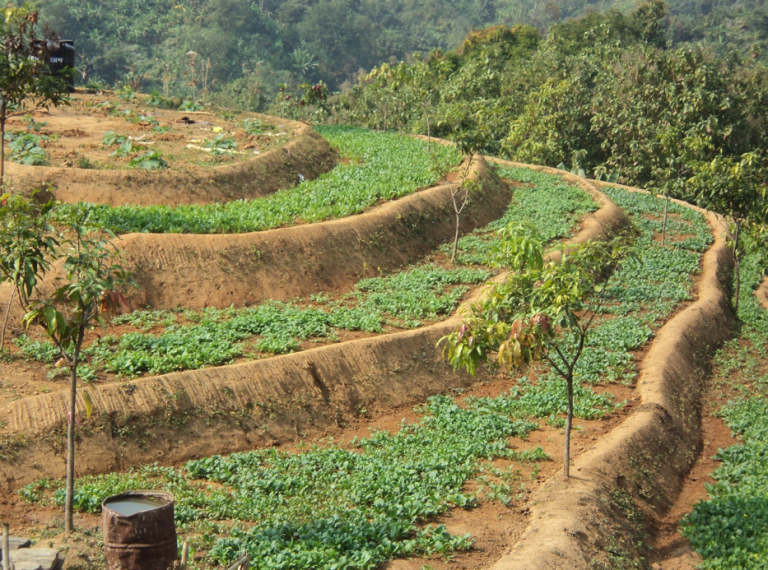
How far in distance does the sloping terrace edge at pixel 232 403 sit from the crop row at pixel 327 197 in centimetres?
508

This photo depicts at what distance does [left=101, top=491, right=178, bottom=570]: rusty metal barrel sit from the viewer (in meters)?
7.09

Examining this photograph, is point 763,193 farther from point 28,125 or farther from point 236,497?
point 28,125

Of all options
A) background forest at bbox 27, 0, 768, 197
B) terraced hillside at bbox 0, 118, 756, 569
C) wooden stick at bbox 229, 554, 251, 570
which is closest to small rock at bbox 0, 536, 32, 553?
terraced hillside at bbox 0, 118, 756, 569

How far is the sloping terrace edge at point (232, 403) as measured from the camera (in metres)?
10.3

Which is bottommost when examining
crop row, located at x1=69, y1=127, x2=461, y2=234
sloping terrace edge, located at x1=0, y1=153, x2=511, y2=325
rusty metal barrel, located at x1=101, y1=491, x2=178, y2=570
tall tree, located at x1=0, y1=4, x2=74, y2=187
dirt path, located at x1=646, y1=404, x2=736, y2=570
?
dirt path, located at x1=646, y1=404, x2=736, y2=570

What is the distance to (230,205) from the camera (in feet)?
65.1

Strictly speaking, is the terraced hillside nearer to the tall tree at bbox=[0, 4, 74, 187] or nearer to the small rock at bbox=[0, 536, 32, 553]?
the small rock at bbox=[0, 536, 32, 553]

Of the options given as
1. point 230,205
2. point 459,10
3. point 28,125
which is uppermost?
point 459,10

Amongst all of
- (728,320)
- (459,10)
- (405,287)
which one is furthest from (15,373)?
(459,10)

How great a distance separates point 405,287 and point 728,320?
8.78 m

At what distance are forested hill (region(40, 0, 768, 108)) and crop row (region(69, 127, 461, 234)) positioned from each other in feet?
58.7

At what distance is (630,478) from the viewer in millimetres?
11203

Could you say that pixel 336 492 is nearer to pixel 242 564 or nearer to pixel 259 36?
pixel 242 564

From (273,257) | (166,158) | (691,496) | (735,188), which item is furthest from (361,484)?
(166,158)
